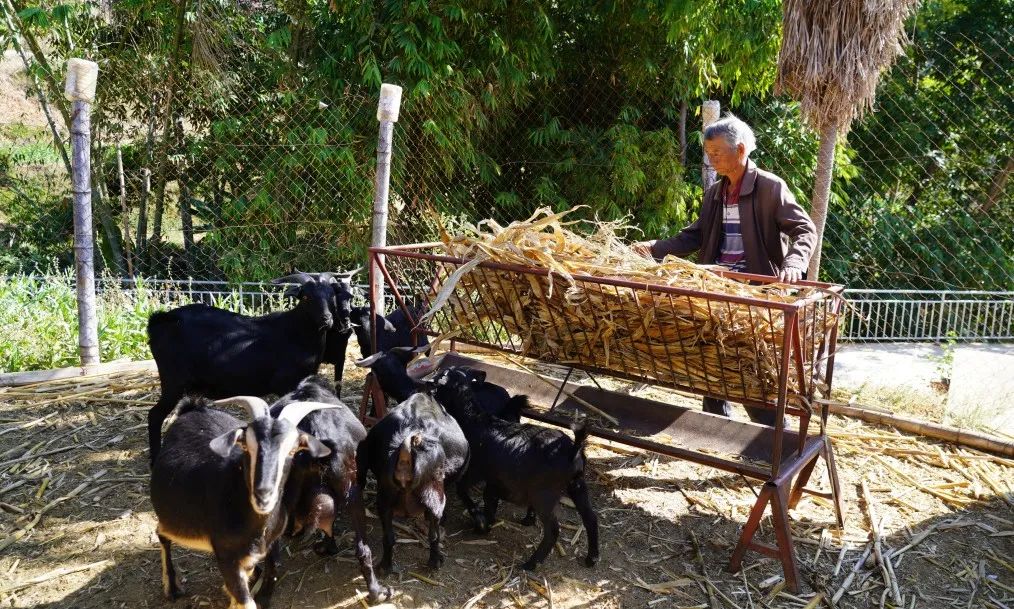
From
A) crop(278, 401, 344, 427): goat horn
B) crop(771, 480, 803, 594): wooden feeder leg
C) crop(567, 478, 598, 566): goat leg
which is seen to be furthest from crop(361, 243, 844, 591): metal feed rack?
crop(278, 401, 344, 427): goat horn

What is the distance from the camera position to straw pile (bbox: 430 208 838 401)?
12.1 feet

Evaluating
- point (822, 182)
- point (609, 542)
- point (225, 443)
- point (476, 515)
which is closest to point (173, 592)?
point (225, 443)

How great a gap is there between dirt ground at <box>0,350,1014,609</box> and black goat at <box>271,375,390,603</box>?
7.5 inches

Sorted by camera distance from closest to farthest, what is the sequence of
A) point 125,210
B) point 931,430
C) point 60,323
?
point 931,430 < point 60,323 < point 125,210

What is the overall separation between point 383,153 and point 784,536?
453cm

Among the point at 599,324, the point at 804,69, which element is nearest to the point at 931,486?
the point at 599,324

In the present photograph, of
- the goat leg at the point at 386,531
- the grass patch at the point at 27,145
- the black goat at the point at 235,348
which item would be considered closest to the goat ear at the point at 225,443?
the goat leg at the point at 386,531

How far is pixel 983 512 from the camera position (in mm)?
4609

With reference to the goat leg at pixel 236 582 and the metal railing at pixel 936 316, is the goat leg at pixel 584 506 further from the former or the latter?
the metal railing at pixel 936 316

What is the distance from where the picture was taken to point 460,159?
28.5 feet

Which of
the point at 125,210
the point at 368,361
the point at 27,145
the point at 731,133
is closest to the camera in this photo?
the point at 368,361

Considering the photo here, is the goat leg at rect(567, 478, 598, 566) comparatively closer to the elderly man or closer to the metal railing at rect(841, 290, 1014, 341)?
the elderly man

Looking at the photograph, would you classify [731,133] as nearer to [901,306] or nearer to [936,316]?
[901,306]

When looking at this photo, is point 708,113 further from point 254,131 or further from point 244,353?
point 254,131
